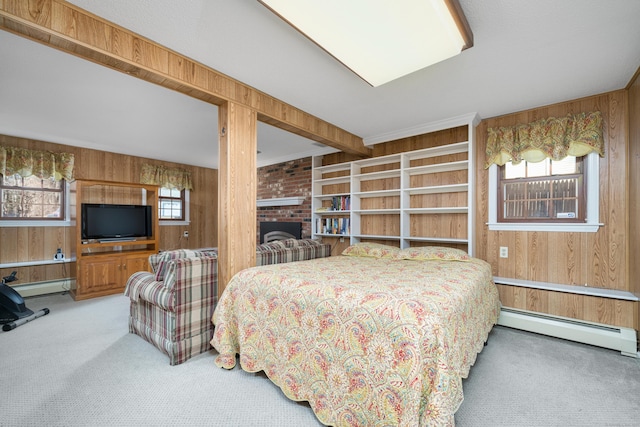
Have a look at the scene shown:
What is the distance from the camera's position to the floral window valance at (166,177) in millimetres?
5352

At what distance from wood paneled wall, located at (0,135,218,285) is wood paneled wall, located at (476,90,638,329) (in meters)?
5.88

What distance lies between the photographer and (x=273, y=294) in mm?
1937

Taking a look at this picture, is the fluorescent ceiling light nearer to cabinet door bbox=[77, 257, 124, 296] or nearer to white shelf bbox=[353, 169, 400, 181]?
white shelf bbox=[353, 169, 400, 181]

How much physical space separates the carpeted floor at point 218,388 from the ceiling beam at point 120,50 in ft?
7.13

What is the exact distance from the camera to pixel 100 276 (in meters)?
4.16

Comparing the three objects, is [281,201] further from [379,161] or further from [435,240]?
[435,240]

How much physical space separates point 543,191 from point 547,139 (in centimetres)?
55

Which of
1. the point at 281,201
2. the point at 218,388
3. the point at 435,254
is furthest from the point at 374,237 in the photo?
the point at 218,388

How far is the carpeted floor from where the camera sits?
161 cm

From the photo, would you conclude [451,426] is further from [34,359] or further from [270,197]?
[270,197]

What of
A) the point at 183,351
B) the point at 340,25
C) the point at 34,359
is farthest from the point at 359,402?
the point at 34,359

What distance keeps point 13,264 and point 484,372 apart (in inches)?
236

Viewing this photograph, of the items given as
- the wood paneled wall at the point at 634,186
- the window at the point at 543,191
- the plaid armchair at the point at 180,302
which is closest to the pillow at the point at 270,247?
the plaid armchair at the point at 180,302

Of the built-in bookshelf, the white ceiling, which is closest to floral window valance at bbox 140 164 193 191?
the white ceiling
